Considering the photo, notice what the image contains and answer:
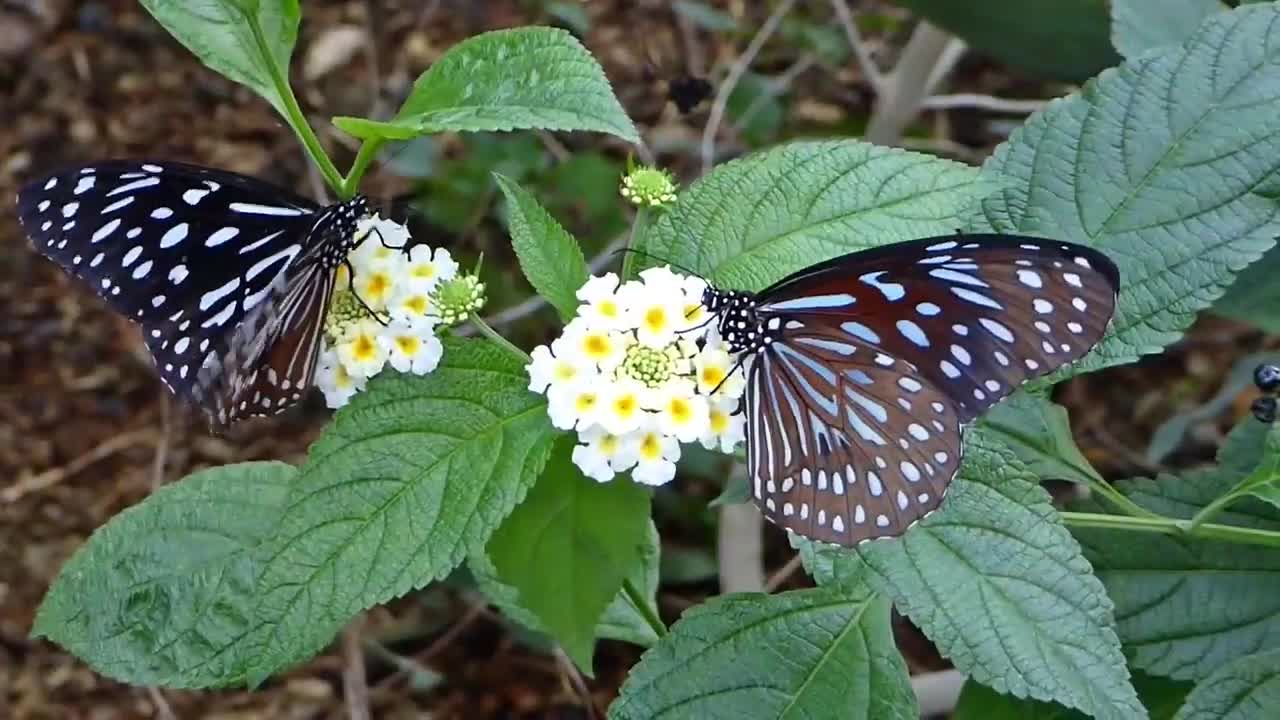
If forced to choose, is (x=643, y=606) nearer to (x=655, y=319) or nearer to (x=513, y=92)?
(x=655, y=319)

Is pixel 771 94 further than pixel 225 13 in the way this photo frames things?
Yes

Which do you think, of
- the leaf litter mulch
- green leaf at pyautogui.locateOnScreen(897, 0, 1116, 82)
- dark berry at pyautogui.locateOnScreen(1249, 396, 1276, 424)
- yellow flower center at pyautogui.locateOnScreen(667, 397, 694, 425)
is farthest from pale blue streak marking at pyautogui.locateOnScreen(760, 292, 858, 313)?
the leaf litter mulch

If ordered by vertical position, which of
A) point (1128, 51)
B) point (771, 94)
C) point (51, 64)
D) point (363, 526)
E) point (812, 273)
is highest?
point (51, 64)

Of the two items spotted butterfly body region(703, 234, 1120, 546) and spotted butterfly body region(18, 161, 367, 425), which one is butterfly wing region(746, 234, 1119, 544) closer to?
spotted butterfly body region(703, 234, 1120, 546)

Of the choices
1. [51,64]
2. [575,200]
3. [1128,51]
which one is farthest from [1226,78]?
[51,64]

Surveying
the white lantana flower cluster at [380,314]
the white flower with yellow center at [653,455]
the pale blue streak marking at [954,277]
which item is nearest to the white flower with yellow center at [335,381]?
the white lantana flower cluster at [380,314]

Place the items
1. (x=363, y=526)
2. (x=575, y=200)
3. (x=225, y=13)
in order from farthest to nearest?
1. (x=575, y=200)
2. (x=225, y=13)
3. (x=363, y=526)

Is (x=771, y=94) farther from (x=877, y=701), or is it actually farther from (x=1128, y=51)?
(x=877, y=701)

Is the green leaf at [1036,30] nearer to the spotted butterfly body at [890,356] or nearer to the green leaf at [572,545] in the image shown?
the spotted butterfly body at [890,356]
